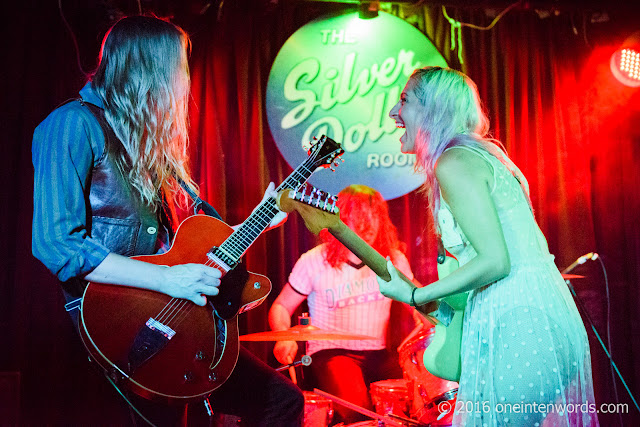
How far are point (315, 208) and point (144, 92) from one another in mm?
893

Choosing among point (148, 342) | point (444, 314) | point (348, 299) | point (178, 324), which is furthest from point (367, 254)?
point (348, 299)

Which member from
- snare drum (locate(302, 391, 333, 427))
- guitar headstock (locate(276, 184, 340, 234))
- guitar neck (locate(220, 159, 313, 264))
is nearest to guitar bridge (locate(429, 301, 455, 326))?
guitar headstock (locate(276, 184, 340, 234))

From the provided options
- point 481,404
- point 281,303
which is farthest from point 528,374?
point 281,303

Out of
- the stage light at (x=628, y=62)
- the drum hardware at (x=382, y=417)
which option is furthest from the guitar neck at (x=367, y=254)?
the stage light at (x=628, y=62)

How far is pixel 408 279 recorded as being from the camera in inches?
89.8

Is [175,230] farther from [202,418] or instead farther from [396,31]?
[396,31]

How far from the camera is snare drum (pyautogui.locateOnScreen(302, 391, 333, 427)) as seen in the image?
380 centimetres

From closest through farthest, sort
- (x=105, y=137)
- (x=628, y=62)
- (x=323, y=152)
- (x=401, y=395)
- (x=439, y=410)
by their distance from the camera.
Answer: (x=105, y=137), (x=323, y=152), (x=439, y=410), (x=401, y=395), (x=628, y=62)

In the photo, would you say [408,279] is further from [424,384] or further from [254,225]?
[424,384]

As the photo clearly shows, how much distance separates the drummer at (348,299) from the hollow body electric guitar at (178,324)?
2.04 meters

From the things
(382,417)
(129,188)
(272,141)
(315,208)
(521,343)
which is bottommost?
(382,417)

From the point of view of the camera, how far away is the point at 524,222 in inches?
79.8

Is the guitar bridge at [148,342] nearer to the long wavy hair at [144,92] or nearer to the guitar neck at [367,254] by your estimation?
the long wavy hair at [144,92]

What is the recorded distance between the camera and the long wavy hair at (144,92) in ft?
7.40
